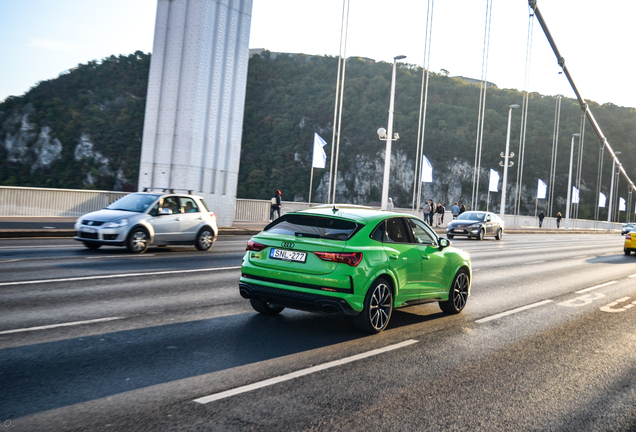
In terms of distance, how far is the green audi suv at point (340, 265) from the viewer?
6750 mm

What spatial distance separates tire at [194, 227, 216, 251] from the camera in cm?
1669

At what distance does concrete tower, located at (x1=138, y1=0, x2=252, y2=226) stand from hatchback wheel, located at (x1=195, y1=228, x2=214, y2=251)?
8.87 meters

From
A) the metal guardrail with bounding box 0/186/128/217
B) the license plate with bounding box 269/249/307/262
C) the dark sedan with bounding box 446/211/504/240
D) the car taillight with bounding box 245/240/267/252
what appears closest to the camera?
the license plate with bounding box 269/249/307/262

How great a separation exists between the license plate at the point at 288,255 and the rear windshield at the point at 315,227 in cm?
25

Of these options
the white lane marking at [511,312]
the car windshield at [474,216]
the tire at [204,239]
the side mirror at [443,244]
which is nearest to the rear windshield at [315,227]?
the side mirror at [443,244]

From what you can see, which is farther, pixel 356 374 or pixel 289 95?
pixel 289 95

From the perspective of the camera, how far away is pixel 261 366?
5.50m

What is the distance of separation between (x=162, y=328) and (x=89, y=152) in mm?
87283

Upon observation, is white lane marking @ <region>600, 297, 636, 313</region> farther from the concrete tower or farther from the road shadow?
the concrete tower

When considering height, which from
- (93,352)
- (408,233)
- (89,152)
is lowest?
(93,352)

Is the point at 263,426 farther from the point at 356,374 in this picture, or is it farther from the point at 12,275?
the point at 12,275

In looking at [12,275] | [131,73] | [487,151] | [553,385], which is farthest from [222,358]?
[487,151]

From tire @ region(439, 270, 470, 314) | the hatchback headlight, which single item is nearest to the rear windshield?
tire @ region(439, 270, 470, 314)

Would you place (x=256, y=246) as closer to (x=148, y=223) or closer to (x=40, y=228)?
(x=148, y=223)
